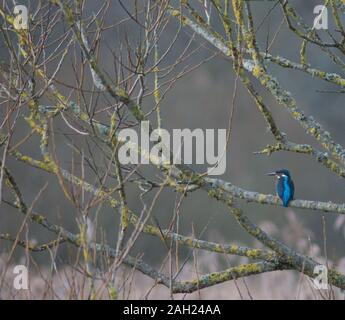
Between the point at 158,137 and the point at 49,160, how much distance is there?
1016mm

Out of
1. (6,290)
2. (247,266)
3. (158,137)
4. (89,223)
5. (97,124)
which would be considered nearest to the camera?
(89,223)

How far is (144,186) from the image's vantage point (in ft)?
12.3

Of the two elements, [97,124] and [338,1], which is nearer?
[97,124]

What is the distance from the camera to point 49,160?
3.72 metres

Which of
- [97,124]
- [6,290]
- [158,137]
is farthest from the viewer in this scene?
[97,124]

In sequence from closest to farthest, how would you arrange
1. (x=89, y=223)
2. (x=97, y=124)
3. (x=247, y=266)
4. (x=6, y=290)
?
(x=89, y=223) → (x=6, y=290) → (x=97, y=124) → (x=247, y=266)

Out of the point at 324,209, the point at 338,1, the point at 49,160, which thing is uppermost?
the point at 338,1
